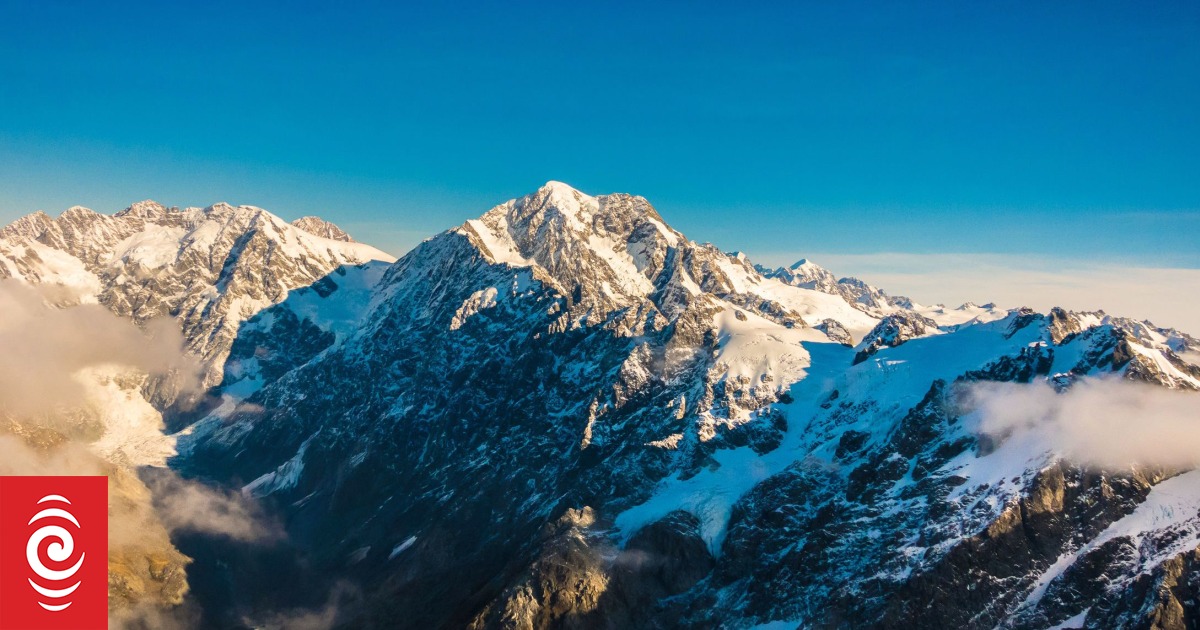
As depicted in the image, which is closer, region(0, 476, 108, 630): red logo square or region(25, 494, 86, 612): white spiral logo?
region(25, 494, 86, 612): white spiral logo

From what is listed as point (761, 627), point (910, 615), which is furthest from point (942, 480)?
point (761, 627)

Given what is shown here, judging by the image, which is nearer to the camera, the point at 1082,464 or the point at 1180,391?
the point at 1082,464

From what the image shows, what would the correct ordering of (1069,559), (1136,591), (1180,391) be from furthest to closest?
(1180,391), (1069,559), (1136,591)

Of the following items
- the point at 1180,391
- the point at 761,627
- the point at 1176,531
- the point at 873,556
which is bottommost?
the point at 761,627

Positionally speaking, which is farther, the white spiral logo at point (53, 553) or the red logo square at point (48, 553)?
the red logo square at point (48, 553)

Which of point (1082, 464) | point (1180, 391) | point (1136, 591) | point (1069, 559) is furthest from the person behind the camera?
point (1180, 391)

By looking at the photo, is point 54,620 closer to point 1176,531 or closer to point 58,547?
point 58,547

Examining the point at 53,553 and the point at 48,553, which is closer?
the point at 53,553

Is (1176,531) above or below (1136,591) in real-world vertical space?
above
